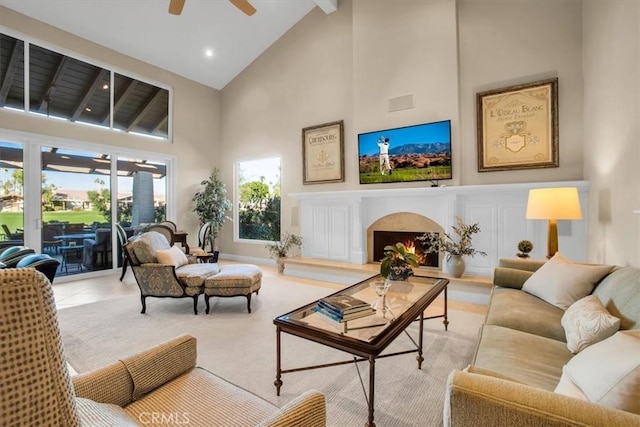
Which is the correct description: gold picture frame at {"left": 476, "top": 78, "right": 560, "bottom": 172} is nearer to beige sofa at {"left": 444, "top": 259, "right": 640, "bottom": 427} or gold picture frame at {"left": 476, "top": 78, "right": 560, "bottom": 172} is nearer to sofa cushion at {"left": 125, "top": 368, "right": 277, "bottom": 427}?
beige sofa at {"left": 444, "top": 259, "right": 640, "bottom": 427}

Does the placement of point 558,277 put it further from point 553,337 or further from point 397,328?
point 397,328

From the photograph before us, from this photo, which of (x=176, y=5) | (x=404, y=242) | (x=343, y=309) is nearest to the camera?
(x=343, y=309)

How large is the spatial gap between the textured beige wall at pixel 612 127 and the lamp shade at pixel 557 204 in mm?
273

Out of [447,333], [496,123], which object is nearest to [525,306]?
[447,333]

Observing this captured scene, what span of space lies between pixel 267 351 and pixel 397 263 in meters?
1.35

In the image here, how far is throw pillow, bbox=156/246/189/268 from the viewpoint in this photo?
3.63 metres

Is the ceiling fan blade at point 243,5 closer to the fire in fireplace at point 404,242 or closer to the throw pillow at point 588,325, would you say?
the fire in fireplace at point 404,242

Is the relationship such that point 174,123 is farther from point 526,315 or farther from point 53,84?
point 526,315

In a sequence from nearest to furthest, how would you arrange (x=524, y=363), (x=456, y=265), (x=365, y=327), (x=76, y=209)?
(x=524, y=363) → (x=365, y=327) → (x=456, y=265) → (x=76, y=209)

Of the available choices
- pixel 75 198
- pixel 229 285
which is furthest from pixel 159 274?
pixel 75 198

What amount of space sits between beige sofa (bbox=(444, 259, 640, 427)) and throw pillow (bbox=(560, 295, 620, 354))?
0.07 m

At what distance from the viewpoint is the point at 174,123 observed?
6477 millimetres

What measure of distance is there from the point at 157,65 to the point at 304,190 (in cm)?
386

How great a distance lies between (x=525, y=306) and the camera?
2.21 metres
